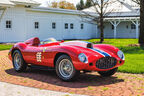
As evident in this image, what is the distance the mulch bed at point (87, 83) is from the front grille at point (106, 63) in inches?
17.8

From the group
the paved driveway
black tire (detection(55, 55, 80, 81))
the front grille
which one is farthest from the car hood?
the paved driveway

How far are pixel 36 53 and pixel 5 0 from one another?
15.2 metres

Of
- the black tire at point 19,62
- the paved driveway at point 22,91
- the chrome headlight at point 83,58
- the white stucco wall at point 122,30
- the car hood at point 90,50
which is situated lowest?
the paved driveway at point 22,91

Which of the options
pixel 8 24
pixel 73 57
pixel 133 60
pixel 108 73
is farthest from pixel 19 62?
pixel 8 24

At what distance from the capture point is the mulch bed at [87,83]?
5.84 m

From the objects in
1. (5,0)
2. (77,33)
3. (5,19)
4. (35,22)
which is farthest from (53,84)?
(77,33)

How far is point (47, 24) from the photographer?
28688 millimetres

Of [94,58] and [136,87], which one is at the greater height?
[94,58]

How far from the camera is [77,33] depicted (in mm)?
33250

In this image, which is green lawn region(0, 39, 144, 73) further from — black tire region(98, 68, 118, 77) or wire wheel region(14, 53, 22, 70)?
wire wheel region(14, 53, 22, 70)

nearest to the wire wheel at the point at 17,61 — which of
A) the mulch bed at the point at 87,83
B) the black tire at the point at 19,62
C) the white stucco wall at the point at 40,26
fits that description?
the black tire at the point at 19,62

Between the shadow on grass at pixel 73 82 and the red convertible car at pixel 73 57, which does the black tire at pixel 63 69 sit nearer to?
the red convertible car at pixel 73 57

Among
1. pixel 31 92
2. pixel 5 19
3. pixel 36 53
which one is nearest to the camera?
pixel 31 92

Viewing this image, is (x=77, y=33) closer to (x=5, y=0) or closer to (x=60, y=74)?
(x=5, y=0)
